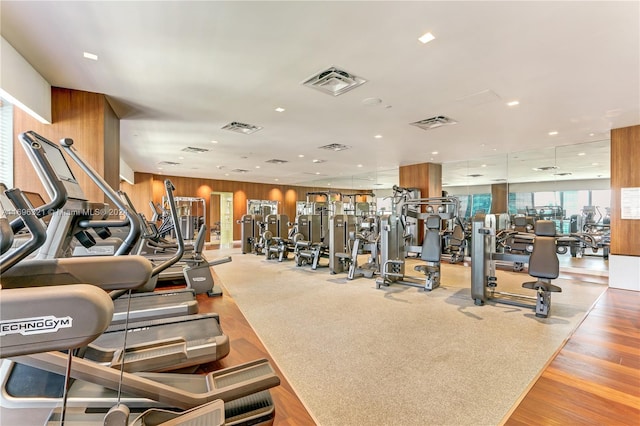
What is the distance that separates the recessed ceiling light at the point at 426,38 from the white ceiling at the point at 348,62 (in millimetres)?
63

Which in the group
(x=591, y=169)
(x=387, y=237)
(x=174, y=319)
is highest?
(x=591, y=169)

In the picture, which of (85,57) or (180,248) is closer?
(180,248)

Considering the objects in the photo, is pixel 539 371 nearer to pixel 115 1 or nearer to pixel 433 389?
pixel 433 389

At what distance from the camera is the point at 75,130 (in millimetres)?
4148

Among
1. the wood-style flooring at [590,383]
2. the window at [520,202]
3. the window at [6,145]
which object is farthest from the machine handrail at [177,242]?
the window at [520,202]

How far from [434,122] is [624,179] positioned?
368 centimetres

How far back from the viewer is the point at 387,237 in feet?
18.5

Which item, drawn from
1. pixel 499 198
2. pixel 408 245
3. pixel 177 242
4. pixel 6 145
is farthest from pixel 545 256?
pixel 6 145

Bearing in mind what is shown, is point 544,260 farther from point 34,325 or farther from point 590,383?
point 34,325

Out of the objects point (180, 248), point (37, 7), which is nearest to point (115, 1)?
point (37, 7)

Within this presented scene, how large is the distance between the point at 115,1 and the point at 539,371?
177 inches

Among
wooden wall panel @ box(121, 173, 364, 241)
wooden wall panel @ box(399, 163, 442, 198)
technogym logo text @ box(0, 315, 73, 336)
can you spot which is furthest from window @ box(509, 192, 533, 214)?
technogym logo text @ box(0, 315, 73, 336)

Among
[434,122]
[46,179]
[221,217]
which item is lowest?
[221,217]

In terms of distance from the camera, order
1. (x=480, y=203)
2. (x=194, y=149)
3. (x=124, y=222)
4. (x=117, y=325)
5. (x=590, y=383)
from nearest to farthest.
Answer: (x=124, y=222) < (x=590, y=383) < (x=117, y=325) < (x=194, y=149) < (x=480, y=203)
